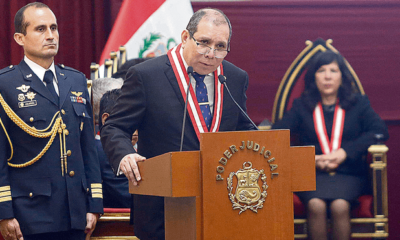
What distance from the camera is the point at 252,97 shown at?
4152 mm

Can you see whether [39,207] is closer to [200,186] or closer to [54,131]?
[54,131]

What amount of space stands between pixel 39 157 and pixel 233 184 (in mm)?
1113

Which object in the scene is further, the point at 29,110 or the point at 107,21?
the point at 107,21

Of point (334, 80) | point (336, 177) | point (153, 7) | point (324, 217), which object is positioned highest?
point (153, 7)

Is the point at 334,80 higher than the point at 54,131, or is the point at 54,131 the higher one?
the point at 334,80

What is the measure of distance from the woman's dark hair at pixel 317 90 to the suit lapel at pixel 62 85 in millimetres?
1913

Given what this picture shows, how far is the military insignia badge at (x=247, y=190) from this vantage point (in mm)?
1289

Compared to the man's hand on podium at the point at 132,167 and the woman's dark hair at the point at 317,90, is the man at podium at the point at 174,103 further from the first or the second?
the woman's dark hair at the point at 317,90

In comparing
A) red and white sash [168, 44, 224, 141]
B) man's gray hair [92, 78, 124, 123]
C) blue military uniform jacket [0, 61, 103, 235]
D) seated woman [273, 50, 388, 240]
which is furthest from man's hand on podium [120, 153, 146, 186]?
seated woman [273, 50, 388, 240]

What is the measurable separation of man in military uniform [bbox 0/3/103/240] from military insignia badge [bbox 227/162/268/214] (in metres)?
1.07

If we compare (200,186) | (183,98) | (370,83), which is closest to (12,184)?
(183,98)

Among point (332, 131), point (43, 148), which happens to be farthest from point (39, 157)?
point (332, 131)

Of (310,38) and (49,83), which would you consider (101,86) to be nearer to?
(49,83)

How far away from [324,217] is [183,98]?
1.87 meters
